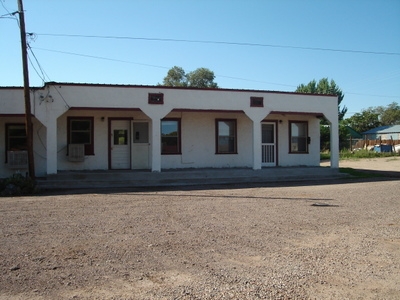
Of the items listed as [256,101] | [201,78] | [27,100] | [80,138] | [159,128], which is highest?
[201,78]

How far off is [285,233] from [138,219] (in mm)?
3164

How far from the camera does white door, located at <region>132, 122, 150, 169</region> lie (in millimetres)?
16984

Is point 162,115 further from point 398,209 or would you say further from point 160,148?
point 398,209

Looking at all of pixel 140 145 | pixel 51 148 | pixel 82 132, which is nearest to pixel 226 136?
pixel 140 145

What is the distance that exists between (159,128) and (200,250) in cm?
1008

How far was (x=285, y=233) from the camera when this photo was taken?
705cm

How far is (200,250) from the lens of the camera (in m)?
5.97

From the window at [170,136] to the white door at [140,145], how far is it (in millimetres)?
700

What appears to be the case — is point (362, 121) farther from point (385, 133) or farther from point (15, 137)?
point (15, 137)

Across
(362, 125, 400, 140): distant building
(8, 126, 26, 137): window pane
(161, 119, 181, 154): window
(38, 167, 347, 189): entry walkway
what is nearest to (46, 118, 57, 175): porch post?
(38, 167, 347, 189): entry walkway

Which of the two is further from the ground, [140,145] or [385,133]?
[385,133]

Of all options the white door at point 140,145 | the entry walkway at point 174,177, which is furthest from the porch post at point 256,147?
the white door at point 140,145

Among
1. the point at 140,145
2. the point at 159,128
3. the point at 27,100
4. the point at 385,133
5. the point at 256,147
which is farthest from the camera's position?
the point at 385,133

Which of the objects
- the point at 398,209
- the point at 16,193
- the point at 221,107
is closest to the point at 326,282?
the point at 398,209
